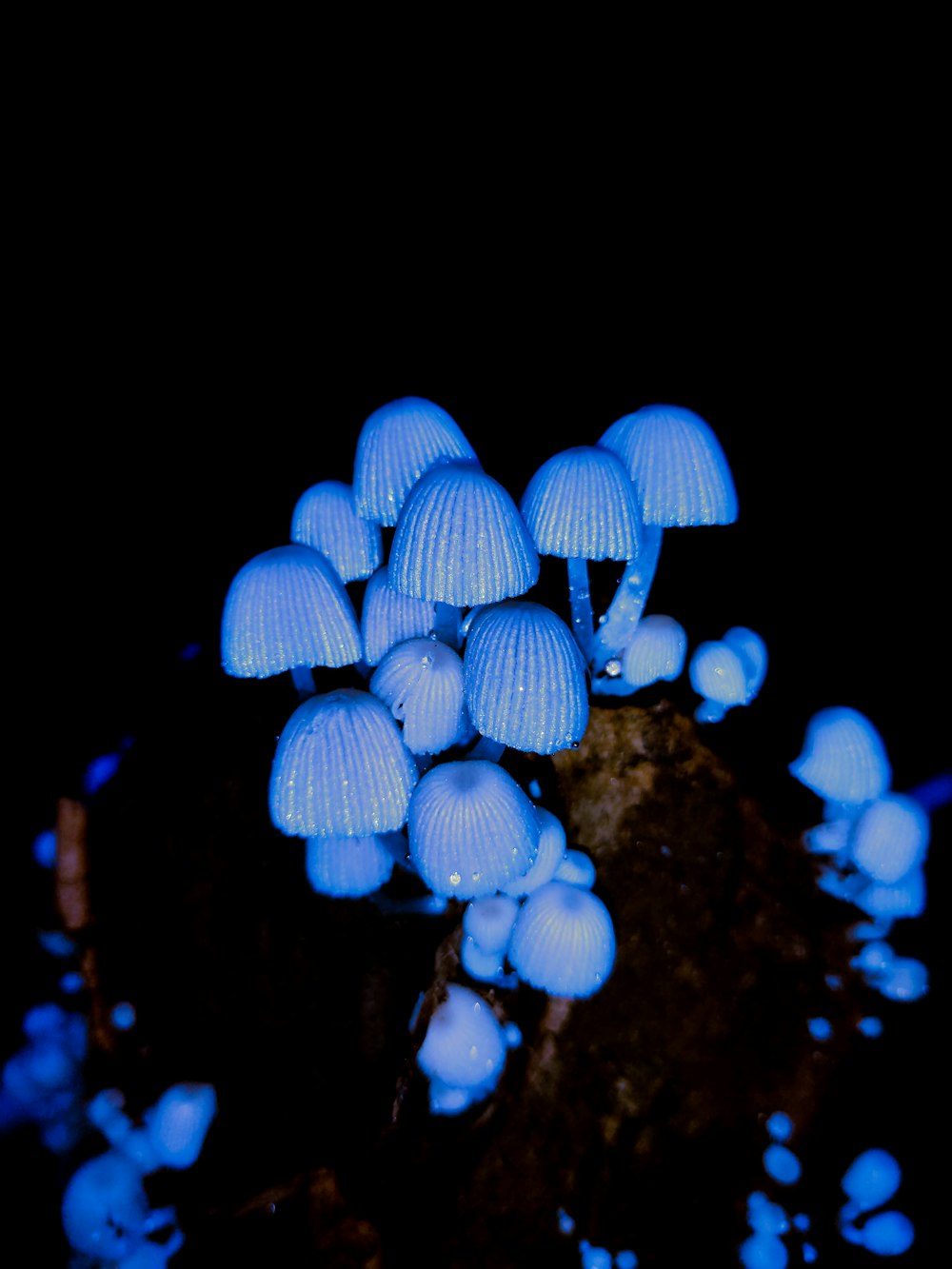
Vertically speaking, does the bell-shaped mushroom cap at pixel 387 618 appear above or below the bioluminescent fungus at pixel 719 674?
above

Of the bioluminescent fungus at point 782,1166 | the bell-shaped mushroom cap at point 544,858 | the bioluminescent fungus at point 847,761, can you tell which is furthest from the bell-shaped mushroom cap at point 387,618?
the bioluminescent fungus at point 782,1166

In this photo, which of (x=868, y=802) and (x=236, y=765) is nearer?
(x=868, y=802)

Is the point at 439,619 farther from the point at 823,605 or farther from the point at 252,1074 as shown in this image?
the point at 823,605

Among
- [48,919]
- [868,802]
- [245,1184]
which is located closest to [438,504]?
[868,802]

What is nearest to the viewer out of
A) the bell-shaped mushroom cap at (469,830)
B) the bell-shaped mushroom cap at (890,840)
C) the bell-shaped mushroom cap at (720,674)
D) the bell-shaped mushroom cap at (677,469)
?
the bell-shaped mushroom cap at (469,830)

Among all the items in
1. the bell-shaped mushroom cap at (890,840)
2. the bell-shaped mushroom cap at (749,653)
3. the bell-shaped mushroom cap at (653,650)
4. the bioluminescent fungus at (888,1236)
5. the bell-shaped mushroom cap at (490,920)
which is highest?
the bell-shaped mushroom cap at (653,650)

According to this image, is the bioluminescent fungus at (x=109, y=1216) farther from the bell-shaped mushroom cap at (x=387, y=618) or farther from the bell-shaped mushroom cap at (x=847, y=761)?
the bell-shaped mushroom cap at (x=847, y=761)

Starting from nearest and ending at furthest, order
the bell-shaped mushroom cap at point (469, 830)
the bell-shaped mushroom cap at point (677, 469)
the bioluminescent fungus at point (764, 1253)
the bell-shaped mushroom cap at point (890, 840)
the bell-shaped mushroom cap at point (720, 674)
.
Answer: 1. the bell-shaped mushroom cap at point (469, 830)
2. the bioluminescent fungus at point (764, 1253)
3. the bell-shaped mushroom cap at point (677, 469)
4. the bell-shaped mushroom cap at point (890, 840)
5. the bell-shaped mushroom cap at point (720, 674)

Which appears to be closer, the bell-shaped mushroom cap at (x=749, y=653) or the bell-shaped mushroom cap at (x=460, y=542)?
the bell-shaped mushroom cap at (x=460, y=542)

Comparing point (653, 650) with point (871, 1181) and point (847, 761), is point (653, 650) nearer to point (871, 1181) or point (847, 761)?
point (847, 761)
